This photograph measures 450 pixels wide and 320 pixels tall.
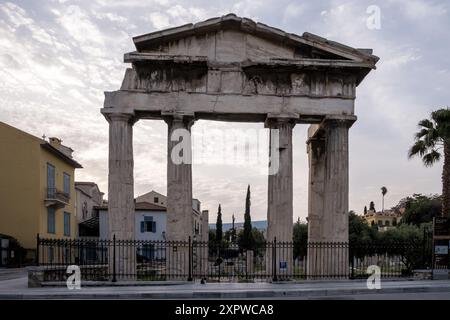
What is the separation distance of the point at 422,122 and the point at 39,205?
2460 centimetres

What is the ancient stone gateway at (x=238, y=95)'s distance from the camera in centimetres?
2025

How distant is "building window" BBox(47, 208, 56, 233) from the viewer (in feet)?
125

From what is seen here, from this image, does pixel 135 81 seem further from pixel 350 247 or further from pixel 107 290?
pixel 350 247

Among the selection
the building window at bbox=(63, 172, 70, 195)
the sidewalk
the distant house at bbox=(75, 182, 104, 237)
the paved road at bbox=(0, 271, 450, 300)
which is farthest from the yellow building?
the paved road at bbox=(0, 271, 450, 300)

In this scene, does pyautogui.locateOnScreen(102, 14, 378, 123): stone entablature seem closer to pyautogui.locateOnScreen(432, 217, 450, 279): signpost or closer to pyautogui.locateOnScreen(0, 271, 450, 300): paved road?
pyautogui.locateOnScreen(432, 217, 450, 279): signpost

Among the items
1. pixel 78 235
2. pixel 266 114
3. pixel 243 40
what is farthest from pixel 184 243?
pixel 78 235

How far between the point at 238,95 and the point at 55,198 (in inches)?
846

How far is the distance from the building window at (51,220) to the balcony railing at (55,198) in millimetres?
615

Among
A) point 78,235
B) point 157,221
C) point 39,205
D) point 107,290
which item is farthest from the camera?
point 157,221

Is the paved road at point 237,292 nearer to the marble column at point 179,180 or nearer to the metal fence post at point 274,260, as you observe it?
the metal fence post at point 274,260

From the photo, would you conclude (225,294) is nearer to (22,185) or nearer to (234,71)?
(234,71)

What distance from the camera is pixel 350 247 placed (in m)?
20.0

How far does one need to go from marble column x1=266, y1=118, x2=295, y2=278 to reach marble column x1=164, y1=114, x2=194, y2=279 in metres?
3.08

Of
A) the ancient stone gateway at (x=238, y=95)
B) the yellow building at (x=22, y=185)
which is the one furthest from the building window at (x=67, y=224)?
the ancient stone gateway at (x=238, y=95)
